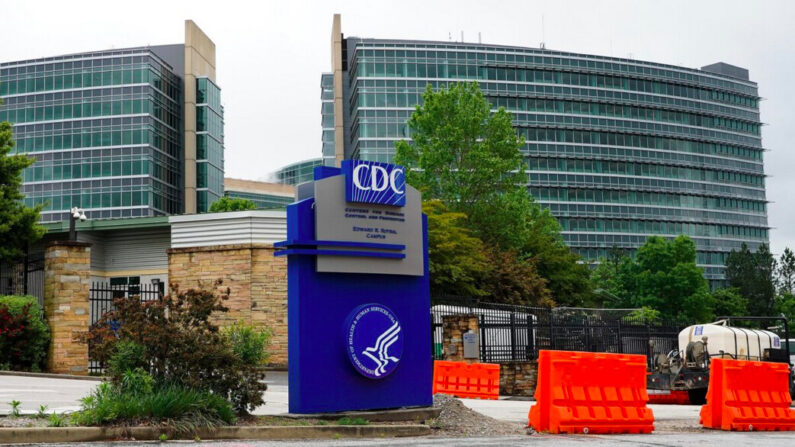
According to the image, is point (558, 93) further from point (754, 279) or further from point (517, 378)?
point (517, 378)

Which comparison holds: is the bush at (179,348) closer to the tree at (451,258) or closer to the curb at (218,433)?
the curb at (218,433)

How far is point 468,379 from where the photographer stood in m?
23.1

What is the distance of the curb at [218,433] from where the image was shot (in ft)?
29.5

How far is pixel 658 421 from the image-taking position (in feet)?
52.4

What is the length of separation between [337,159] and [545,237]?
6522 centimetres

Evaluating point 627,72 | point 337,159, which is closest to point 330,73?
point 337,159

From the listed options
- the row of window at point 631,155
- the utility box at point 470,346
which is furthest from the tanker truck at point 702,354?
the row of window at point 631,155

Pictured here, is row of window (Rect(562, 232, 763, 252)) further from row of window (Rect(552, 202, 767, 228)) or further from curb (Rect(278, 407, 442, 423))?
curb (Rect(278, 407, 442, 423))

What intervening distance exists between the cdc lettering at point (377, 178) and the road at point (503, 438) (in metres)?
3.45

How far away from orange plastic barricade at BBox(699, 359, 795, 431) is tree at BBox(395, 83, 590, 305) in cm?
2585

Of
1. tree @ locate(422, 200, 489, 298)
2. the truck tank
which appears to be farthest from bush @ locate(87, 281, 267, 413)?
tree @ locate(422, 200, 489, 298)

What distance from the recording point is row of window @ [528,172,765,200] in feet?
382

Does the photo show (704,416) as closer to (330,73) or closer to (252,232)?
(252,232)

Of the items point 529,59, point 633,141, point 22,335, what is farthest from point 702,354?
point 633,141
